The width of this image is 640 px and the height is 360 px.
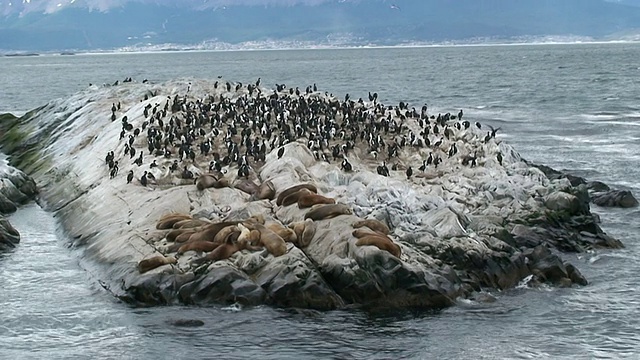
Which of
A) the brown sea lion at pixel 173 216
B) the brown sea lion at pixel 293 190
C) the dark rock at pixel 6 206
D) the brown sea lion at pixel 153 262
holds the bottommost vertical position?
the dark rock at pixel 6 206

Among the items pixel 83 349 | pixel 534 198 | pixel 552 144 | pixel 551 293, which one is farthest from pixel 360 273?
pixel 552 144

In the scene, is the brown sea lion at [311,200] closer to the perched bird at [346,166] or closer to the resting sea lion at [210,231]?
the resting sea lion at [210,231]

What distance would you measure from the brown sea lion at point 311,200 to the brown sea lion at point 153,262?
4.23 metres

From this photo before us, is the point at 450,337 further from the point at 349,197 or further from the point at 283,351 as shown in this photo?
the point at 349,197

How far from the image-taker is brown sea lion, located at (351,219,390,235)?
23.5 meters

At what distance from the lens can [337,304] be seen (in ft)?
70.1

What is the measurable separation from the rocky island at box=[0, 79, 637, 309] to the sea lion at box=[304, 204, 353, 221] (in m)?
0.04

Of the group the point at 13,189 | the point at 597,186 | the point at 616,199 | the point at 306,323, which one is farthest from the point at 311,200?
the point at 597,186

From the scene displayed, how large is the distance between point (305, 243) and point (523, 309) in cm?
552

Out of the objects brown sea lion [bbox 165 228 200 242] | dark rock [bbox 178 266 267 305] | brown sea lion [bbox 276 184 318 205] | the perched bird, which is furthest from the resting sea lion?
the perched bird

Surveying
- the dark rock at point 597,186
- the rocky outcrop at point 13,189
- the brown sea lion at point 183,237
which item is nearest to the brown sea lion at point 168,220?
the brown sea lion at point 183,237

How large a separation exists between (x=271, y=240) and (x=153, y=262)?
2.89m

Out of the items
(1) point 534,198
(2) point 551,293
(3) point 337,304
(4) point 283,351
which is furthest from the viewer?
(1) point 534,198

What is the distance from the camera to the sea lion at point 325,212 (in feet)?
79.9
